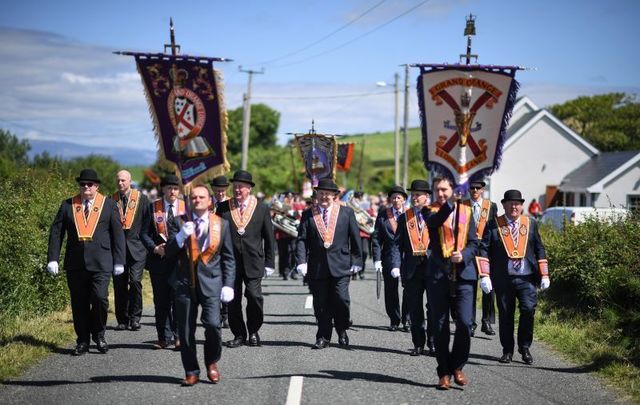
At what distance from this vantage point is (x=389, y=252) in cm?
1241

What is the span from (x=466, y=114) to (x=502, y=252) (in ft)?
5.87

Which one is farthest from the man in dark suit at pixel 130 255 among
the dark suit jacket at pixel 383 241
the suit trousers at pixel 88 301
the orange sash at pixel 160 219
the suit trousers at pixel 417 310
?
the suit trousers at pixel 417 310

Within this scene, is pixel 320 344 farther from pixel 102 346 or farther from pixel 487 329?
pixel 487 329

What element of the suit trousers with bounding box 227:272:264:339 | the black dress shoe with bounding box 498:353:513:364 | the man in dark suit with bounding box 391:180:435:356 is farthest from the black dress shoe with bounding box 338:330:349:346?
the black dress shoe with bounding box 498:353:513:364

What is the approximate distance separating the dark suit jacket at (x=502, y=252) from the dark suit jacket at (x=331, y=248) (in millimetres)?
1725

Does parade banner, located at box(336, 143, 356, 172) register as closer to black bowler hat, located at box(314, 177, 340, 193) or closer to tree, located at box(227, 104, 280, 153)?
black bowler hat, located at box(314, 177, 340, 193)

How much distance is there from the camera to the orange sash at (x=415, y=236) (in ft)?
34.3

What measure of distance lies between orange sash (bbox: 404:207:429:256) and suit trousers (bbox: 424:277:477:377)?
1.97 metres

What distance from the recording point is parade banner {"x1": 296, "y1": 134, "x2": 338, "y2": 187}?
18.0m

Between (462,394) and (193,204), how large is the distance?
3.17 meters

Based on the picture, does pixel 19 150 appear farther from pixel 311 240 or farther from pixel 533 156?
pixel 311 240

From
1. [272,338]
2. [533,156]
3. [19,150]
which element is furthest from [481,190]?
[19,150]

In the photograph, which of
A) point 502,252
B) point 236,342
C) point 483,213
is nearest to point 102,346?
point 236,342

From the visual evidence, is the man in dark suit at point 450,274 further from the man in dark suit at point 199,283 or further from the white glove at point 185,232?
the white glove at point 185,232
